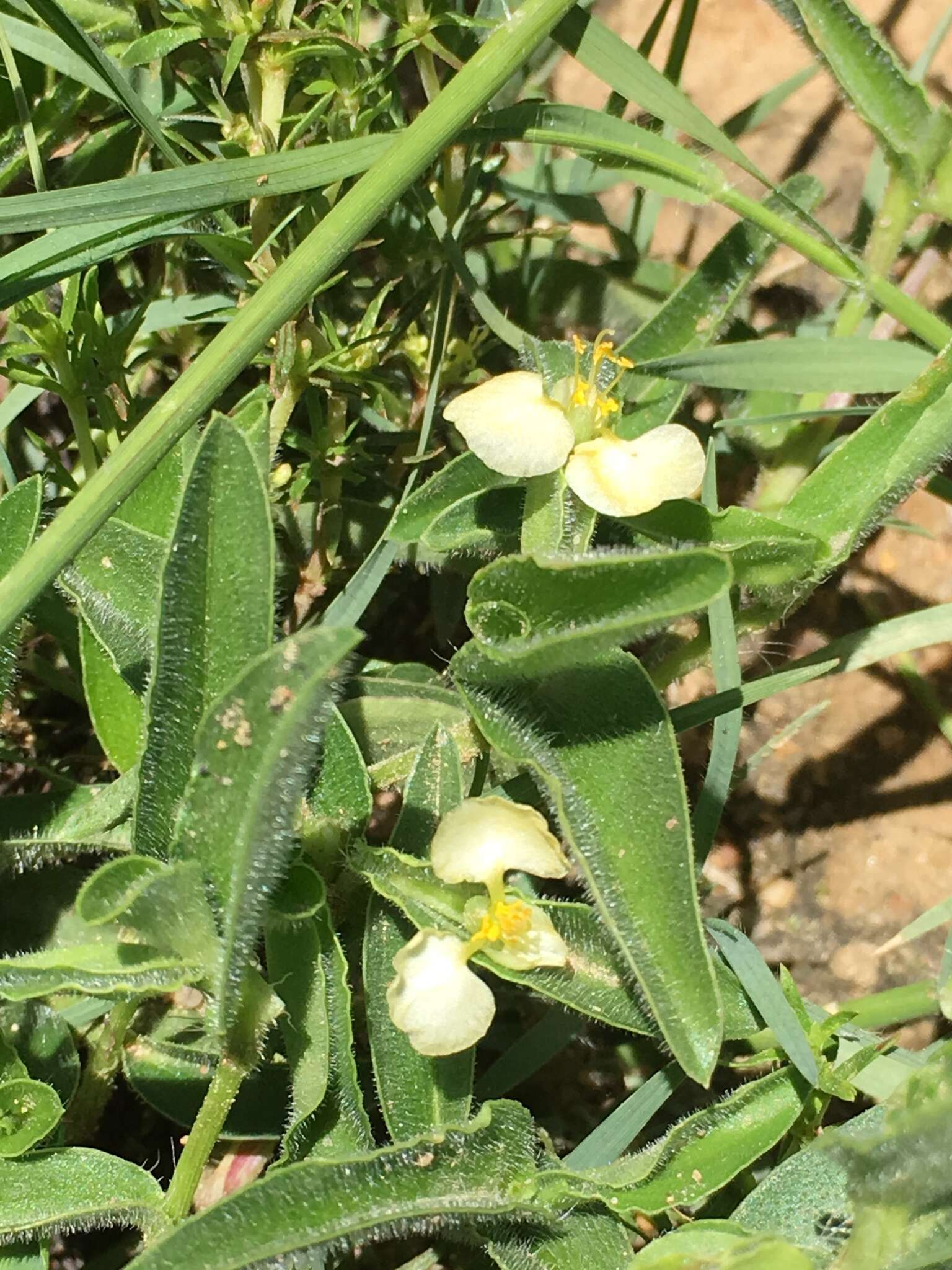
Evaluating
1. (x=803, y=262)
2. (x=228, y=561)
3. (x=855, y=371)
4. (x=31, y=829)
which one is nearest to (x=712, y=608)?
(x=855, y=371)

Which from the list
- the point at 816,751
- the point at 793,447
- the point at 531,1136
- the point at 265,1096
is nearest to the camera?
the point at 531,1136

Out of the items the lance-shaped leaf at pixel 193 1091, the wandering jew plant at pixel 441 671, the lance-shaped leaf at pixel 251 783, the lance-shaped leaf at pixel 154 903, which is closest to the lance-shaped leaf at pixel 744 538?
the wandering jew plant at pixel 441 671

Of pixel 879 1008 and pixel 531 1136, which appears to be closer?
pixel 531 1136

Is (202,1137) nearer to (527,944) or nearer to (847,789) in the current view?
(527,944)

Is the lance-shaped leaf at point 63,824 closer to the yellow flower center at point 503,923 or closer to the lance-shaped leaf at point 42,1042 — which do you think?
the lance-shaped leaf at point 42,1042

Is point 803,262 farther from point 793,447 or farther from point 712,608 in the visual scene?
point 712,608

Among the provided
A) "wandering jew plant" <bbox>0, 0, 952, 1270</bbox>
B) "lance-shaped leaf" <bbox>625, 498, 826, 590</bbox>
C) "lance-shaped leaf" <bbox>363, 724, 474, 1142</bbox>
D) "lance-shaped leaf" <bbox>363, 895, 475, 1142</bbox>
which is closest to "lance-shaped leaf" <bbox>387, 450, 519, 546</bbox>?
"wandering jew plant" <bbox>0, 0, 952, 1270</bbox>

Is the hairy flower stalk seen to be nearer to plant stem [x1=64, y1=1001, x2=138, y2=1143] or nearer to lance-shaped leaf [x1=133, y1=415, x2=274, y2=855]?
lance-shaped leaf [x1=133, y1=415, x2=274, y2=855]

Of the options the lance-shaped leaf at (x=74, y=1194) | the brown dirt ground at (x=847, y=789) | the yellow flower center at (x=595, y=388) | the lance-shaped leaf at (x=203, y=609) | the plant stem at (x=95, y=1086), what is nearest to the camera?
the lance-shaped leaf at (x=203, y=609)
